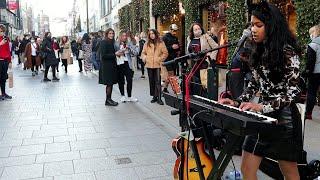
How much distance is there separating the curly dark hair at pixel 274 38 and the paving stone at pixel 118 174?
91.8 inches

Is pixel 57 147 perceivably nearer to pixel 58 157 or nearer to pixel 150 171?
pixel 58 157

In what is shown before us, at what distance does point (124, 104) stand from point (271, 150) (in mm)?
7088

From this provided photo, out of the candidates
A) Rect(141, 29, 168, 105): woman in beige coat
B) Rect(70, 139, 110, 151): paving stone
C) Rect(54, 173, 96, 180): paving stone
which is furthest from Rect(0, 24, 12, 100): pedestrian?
Rect(54, 173, 96, 180): paving stone

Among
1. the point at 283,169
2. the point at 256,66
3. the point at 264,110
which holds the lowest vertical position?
the point at 283,169

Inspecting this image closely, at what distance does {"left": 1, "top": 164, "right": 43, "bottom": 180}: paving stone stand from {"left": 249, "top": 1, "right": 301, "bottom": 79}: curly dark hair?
3.06 meters

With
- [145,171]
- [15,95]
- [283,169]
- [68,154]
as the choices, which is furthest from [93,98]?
[283,169]

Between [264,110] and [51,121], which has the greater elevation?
[264,110]

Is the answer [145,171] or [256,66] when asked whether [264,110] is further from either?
[145,171]

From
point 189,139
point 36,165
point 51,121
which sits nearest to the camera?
point 189,139

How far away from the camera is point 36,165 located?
205 inches

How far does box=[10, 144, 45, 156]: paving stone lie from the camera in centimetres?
578

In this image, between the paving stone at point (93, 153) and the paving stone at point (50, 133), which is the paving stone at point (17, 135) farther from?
the paving stone at point (93, 153)

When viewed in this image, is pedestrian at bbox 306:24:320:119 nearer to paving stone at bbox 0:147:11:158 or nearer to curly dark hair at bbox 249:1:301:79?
curly dark hair at bbox 249:1:301:79

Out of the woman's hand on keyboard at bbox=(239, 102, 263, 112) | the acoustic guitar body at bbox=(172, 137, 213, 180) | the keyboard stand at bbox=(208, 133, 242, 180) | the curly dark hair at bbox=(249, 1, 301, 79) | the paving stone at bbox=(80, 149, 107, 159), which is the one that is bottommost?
the paving stone at bbox=(80, 149, 107, 159)
